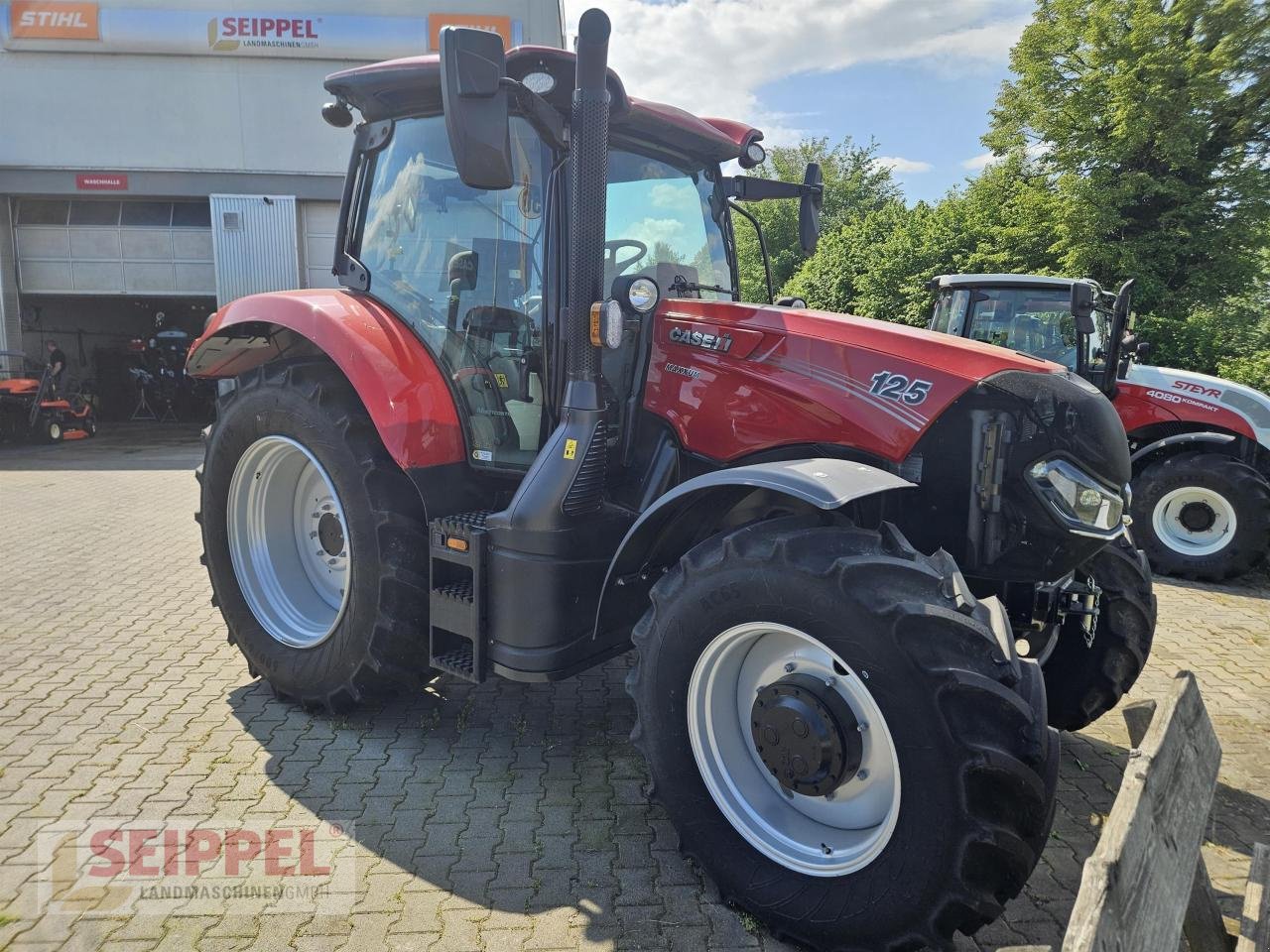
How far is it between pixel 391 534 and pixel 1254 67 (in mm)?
17784

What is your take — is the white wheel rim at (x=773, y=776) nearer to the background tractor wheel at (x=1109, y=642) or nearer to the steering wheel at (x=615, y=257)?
the background tractor wheel at (x=1109, y=642)

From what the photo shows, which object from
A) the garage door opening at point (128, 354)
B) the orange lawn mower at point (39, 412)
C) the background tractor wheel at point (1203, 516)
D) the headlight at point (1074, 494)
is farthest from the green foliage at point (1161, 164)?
the garage door opening at point (128, 354)

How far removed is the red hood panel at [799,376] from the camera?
8.57 ft

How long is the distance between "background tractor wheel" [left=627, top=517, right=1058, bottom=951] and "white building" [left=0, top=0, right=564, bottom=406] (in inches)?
651

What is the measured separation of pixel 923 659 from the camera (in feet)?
6.66

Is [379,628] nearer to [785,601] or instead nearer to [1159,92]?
[785,601]

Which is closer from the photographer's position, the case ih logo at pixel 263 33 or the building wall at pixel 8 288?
the case ih logo at pixel 263 33

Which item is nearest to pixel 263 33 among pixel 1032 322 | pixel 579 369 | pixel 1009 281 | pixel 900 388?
pixel 1009 281

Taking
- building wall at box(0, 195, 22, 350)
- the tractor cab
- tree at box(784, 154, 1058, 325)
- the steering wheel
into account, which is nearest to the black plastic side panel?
the steering wheel

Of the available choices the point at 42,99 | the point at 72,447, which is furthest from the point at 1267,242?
the point at 42,99

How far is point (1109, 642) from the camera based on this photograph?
126 inches

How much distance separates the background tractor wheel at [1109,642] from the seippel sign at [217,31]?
16.3 meters

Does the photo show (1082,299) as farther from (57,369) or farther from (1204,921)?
(57,369)

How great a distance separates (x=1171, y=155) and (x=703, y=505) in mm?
15209
